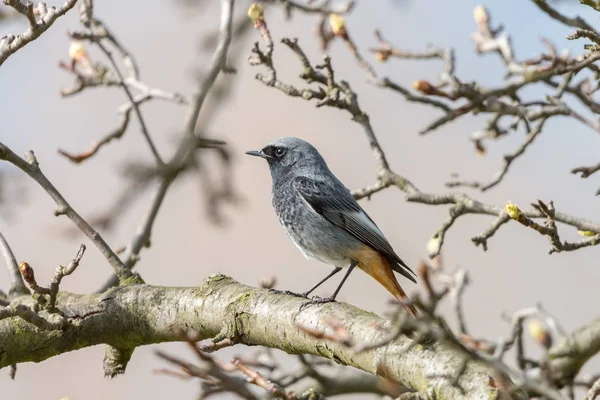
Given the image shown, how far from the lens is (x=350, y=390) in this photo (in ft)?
9.95

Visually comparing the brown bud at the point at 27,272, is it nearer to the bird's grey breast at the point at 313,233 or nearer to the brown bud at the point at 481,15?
the bird's grey breast at the point at 313,233

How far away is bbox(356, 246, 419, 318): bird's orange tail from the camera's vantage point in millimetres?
5051

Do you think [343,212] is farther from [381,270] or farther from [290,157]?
[290,157]

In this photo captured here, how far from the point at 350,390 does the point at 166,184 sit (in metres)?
2.19

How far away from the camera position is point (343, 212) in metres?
5.39

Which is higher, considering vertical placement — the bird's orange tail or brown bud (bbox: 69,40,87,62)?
brown bud (bbox: 69,40,87,62)

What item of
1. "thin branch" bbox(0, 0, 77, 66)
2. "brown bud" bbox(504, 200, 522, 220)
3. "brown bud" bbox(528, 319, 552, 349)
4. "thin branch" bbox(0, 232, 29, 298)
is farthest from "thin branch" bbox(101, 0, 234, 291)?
"brown bud" bbox(528, 319, 552, 349)

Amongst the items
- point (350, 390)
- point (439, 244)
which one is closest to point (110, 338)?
point (350, 390)

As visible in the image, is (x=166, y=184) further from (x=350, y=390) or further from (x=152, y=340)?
(x=350, y=390)

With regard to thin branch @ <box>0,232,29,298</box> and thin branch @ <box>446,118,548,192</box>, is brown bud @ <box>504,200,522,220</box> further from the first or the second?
thin branch @ <box>0,232,29,298</box>

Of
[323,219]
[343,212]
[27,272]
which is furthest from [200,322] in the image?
[343,212]

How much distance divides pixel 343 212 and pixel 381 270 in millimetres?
544

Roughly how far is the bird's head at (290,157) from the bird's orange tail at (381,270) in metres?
0.92

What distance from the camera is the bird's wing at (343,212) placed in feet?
16.6
